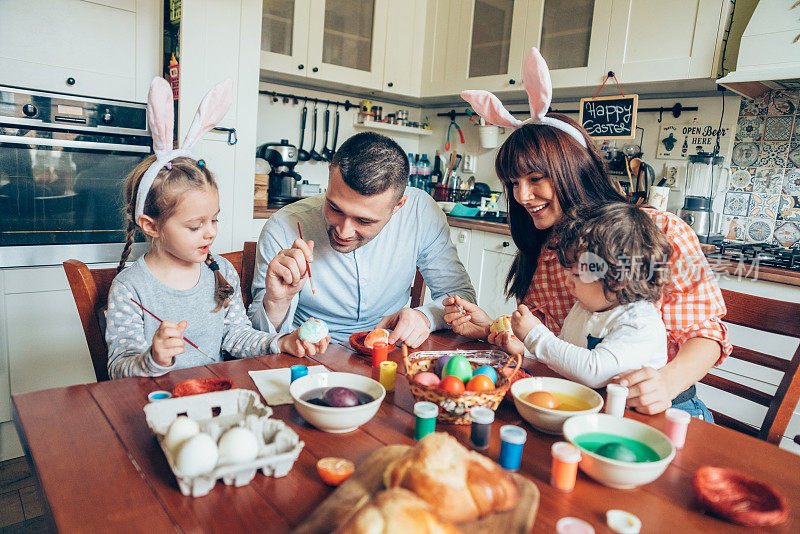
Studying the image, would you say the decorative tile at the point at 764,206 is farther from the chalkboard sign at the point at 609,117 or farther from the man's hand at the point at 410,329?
the man's hand at the point at 410,329

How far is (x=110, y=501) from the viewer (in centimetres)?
70

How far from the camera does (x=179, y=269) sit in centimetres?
151

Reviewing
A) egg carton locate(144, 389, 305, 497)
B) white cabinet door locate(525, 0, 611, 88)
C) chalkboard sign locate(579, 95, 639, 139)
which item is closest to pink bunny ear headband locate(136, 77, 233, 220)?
egg carton locate(144, 389, 305, 497)

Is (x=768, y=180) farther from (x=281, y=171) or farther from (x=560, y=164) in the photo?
(x=281, y=171)

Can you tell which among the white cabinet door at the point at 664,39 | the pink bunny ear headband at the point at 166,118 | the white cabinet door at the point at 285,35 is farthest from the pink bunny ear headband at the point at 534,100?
the white cabinet door at the point at 285,35

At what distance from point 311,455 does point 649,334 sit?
78 cm

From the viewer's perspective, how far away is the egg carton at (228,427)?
719 millimetres

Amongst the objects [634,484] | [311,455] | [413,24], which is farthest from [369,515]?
[413,24]

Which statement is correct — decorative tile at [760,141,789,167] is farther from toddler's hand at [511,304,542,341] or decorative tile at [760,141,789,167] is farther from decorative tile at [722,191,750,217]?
toddler's hand at [511,304,542,341]

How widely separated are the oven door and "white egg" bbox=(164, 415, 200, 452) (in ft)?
6.50

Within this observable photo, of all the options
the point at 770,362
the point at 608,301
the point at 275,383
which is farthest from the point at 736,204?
the point at 275,383

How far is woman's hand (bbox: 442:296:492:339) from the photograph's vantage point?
146cm

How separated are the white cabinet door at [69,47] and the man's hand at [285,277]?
1.53m

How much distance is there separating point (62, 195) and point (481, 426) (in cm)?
230
